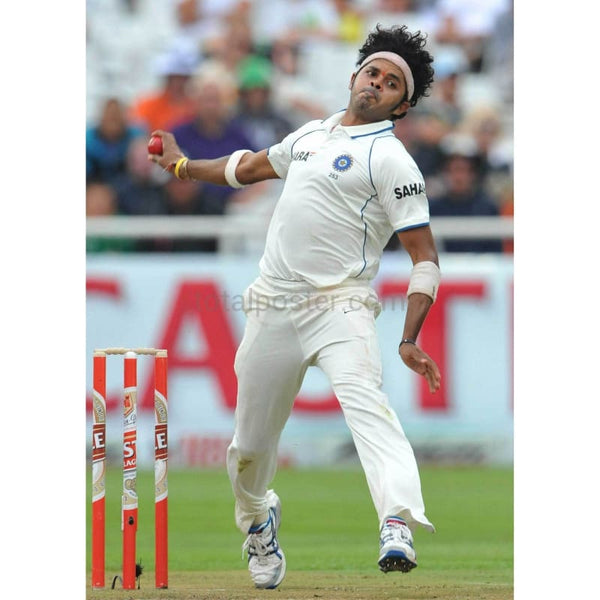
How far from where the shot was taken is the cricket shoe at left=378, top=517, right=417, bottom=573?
4.70 meters

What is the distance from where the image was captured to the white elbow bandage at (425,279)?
512cm

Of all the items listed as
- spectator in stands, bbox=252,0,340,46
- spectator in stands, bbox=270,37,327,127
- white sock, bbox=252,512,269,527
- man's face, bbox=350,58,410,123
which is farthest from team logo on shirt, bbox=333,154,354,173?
spectator in stands, bbox=252,0,340,46

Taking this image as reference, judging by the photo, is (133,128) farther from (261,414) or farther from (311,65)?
(261,414)

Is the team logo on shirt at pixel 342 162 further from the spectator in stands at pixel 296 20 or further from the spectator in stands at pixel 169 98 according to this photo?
the spectator in stands at pixel 296 20

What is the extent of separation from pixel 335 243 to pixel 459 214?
574cm

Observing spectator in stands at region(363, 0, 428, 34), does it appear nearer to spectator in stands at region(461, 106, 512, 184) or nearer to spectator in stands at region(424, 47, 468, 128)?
spectator in stands at region(424, 47, 468, 128)

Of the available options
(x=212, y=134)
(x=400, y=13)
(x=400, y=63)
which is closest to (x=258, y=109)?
(x=212, y=134)

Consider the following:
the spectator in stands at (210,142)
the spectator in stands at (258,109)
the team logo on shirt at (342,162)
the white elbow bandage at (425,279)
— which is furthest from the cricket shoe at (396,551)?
the spectator in stands at (258,109)

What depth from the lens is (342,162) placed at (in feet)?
17.2

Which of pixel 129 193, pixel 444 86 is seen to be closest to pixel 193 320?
pixel 129 193

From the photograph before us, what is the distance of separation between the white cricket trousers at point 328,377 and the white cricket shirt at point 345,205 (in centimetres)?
11

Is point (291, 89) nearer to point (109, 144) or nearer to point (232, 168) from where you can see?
point (109, 144)

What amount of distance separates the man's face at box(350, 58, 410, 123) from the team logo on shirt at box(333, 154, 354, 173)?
0.67 feet
